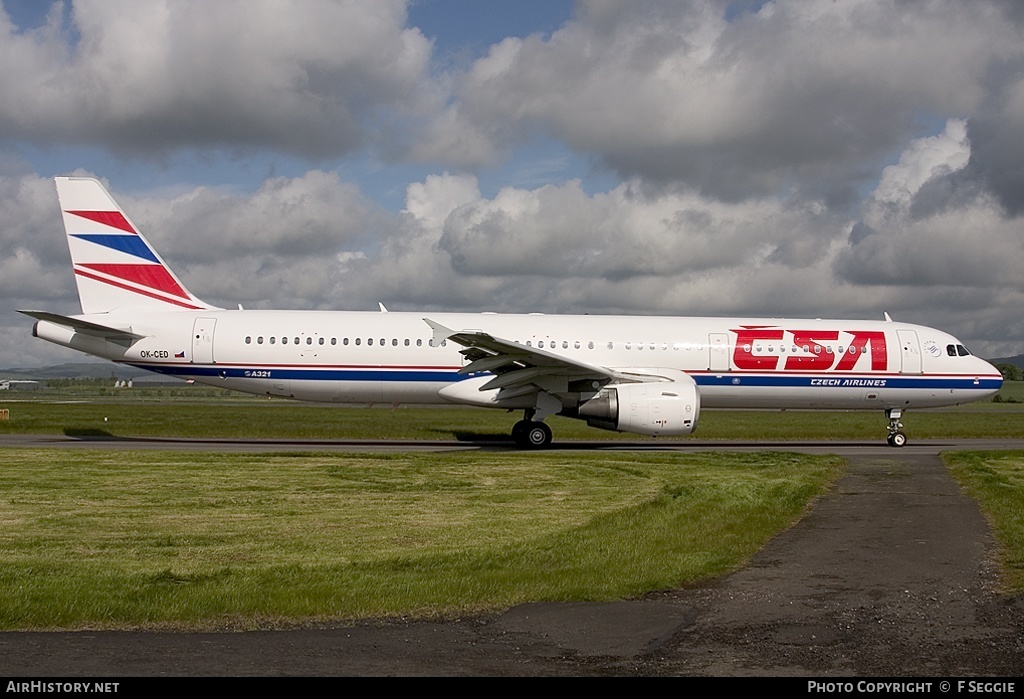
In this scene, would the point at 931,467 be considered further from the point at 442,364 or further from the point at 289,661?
the point at 289,661

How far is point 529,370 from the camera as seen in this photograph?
75.6 ft

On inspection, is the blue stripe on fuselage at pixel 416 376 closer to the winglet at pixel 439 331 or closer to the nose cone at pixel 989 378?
the winglet at pixel 439 331

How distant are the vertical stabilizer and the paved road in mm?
21057

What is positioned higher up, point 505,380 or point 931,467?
point 505,380

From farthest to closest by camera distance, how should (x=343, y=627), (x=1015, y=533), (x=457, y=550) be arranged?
(x=1015, y=533) → (x=457, y=550) → (x=343, y=627)

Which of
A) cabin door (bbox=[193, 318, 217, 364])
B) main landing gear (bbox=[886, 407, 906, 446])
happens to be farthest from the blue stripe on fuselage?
main landing gear (bbox=[886, 407, 906, 446])

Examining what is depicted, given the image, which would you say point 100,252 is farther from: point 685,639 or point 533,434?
point 685,639

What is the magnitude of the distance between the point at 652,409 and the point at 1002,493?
29.2 ft

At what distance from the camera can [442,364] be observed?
2441cm

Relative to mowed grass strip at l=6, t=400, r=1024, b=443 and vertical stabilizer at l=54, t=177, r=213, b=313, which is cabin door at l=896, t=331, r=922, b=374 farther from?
vertical stabilizer at l=54, t=177, r=213, b=313

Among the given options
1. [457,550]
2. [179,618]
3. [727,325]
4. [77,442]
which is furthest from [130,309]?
[179,618]

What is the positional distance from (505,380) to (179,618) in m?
16.6

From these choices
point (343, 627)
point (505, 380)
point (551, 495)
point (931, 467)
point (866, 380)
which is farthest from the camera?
point (866, 380)

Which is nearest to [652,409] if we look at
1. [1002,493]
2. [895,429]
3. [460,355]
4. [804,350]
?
[460,355]
